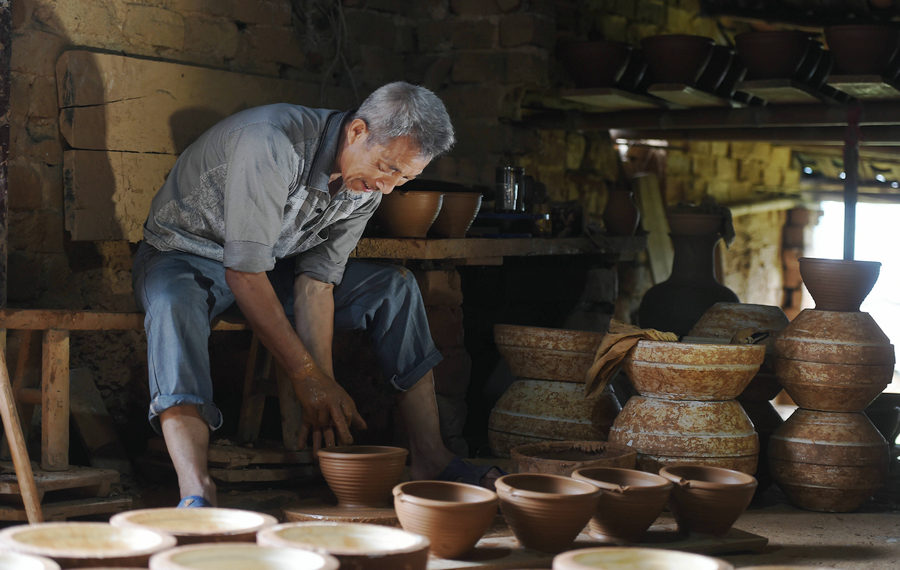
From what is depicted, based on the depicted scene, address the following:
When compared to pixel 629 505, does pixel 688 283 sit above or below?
above

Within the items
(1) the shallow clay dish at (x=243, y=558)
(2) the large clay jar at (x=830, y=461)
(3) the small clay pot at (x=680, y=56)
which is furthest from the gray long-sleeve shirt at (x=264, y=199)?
(3) the small clay pot at (x=680, y=56)

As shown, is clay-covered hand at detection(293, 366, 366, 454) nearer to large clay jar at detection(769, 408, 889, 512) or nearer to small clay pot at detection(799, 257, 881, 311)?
large clay jar at detection(769, 408, 889, 512)

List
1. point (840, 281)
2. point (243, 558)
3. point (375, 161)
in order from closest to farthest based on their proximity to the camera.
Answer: point (243, 558) → point (375, 161) → point (840, 281)

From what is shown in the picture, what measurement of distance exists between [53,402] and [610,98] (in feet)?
10.9

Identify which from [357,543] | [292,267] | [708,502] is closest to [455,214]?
[292,267]

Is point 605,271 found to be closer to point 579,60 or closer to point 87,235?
point 579,60

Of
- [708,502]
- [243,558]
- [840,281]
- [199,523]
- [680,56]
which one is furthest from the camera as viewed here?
[680,56]

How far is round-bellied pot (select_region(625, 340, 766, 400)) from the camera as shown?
3457mm

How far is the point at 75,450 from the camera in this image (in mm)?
3824

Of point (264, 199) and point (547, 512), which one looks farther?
point (264, 199)

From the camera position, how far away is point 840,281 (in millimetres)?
3705

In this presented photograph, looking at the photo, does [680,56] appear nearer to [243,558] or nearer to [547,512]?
[547,512]

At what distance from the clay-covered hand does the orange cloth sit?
2.77 ft

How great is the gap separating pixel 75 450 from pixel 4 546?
1884 millimetres
